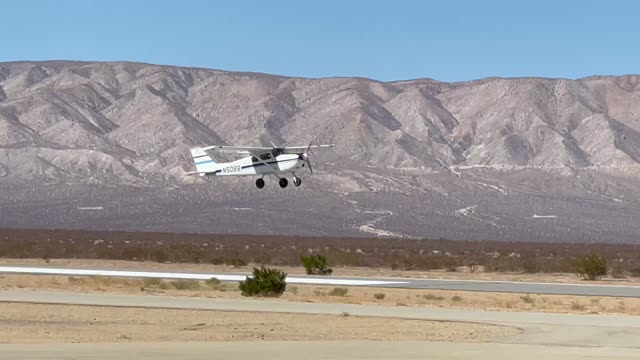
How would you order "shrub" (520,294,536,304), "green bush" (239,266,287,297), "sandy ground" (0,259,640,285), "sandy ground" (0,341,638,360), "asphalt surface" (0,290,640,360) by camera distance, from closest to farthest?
"sandy ground" (0,341,638,360) < "asphalt surface" (0,290,640,360) < "shrub" (520,294,536,304) < "green bush" (239,266,287,297) < "sandy ground" (0,259,640,285)

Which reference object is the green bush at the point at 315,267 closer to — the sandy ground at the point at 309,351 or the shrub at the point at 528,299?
the shrub at the point at 528,299

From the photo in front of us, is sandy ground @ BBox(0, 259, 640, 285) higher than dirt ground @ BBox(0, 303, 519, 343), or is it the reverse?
sandy ground @ BBox(0, 259, 640, 285)

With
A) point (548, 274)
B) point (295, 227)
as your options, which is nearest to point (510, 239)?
point (295, 227)

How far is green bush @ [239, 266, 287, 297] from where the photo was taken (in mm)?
43938

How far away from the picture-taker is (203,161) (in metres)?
80.0

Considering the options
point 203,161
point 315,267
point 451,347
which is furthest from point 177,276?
point 451,347

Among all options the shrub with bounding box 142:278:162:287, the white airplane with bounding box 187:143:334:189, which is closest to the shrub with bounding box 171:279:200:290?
the shrub with bounding box 142:278:162:287

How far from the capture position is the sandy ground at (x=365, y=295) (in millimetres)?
40438

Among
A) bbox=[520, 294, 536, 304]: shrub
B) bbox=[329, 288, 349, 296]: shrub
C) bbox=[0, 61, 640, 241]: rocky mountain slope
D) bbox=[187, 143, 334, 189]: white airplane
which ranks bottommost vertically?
bbox=[520, 294, 536, 304]: shrub

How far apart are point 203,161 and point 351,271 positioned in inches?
650

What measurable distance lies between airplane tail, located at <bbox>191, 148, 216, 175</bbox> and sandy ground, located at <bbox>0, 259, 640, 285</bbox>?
25.0 feet

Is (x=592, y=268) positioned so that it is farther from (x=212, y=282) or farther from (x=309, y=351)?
(x=309, y=351)

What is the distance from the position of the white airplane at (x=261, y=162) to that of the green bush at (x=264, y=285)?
70.2ft

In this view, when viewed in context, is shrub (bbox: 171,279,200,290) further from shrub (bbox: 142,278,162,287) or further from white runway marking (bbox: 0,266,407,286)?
white runway marking (bbox: 0,266,407,286)
